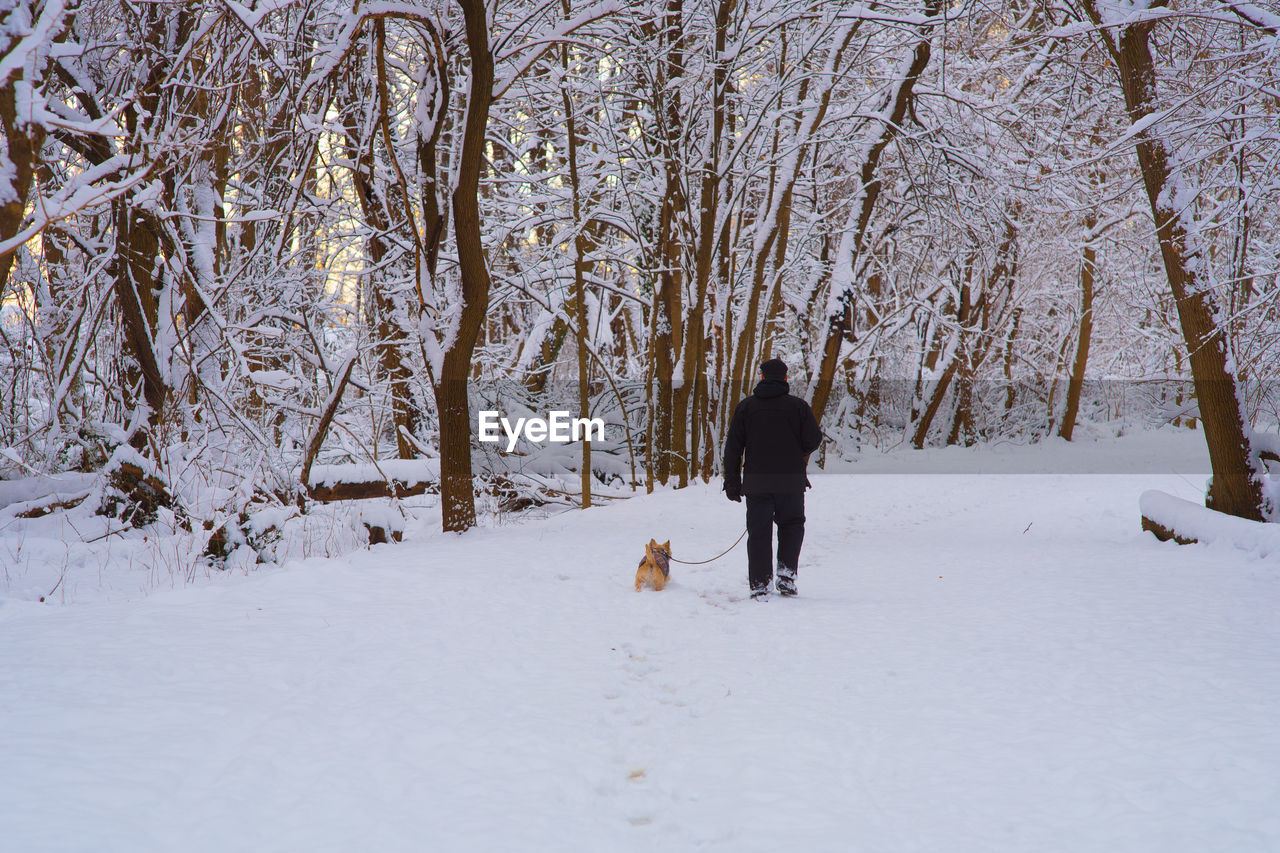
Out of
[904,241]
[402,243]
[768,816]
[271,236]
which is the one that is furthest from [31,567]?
[904,241]

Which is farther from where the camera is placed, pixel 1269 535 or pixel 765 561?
pixel 1269 535

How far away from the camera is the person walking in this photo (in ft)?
20.1

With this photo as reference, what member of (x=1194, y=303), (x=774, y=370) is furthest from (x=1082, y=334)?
(x=774, y=370)

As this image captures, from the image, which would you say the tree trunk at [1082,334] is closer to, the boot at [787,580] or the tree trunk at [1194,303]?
the tree trunk at [1194,303]

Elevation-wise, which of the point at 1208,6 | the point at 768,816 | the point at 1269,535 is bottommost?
the point at 768,816

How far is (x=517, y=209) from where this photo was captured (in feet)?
45.3

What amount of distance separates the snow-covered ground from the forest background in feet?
7.57

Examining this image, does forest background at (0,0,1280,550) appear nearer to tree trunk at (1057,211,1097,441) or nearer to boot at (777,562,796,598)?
tree trunk at (1057,211,1097,441)

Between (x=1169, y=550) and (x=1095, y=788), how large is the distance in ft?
18.8

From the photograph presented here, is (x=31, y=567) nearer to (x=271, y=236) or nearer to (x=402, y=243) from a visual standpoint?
(x=271, y=236)

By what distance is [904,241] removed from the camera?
19.6 m

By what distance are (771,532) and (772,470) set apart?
1.64 feet

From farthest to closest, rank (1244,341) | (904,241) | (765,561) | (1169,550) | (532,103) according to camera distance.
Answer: (904,241) < (532,103) < (1244,341) < (1169,550) < (765,561)

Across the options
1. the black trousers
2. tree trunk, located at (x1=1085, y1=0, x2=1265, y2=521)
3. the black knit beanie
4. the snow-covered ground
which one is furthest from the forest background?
the black trousers
